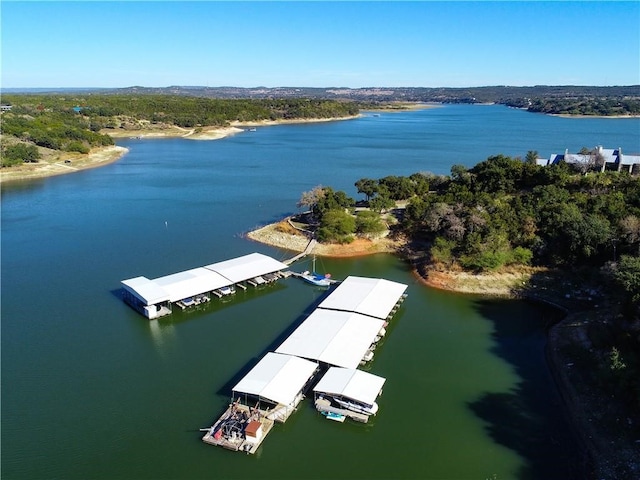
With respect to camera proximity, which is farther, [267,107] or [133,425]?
[267,107]

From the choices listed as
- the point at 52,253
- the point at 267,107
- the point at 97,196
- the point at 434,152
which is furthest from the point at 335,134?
the point at 52,253

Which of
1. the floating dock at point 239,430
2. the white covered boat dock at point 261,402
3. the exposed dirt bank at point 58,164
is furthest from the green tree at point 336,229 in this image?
the exposed dirt bank at point 58,164

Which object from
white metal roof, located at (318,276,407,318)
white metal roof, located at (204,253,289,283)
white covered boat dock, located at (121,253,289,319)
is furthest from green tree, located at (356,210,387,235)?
white metal roof, located at (318,276,407,318)

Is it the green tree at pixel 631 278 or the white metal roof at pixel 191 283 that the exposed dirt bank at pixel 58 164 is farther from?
the green tree at pixel 631 278

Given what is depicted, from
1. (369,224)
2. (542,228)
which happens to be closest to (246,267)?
(369,224)

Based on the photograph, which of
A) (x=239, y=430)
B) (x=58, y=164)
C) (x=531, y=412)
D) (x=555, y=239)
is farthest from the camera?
(x=58, y=164)

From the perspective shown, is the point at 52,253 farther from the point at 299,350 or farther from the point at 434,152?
the point at 434,152

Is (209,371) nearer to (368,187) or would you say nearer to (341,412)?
(341,412)
